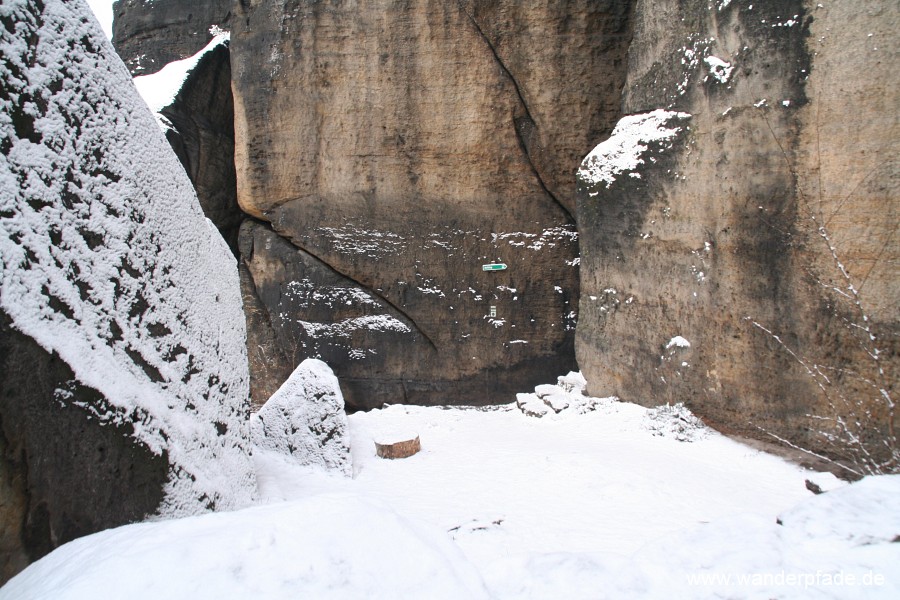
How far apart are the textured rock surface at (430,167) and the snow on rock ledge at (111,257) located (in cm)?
360

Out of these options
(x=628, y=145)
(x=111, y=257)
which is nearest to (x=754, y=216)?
(x=628, y=145)

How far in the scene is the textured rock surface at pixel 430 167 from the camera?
19.2 feet

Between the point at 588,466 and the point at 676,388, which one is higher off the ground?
the point at 676,388

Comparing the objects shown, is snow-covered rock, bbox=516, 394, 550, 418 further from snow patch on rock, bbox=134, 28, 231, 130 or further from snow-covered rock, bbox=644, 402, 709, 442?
snow patch on rock, bbox=134, 28, 231, 130

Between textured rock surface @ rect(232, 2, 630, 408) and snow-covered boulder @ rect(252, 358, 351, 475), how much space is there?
82.8 inches

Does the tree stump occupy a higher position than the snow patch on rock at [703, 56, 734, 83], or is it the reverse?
the snow patch on rock at [703, 56, 734, 83]

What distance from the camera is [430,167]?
6.10 metres

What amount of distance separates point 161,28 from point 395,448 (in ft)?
23.3

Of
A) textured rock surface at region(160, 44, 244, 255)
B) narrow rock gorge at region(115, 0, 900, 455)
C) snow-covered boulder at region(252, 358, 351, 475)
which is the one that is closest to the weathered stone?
snow-covered boulder at region(252, 358, 351, 475)

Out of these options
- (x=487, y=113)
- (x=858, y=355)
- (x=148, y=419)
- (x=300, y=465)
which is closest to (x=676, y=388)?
(x=858, y=355)

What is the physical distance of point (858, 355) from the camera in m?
3.28

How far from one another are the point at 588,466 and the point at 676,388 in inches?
41.3

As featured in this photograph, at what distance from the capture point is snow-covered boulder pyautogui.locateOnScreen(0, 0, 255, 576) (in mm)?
1657

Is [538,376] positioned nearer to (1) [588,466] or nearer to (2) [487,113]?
(1) [588,466]
